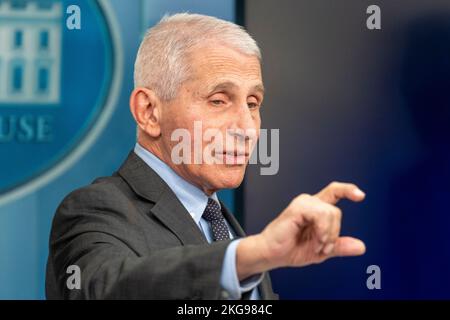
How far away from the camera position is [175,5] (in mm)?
2158

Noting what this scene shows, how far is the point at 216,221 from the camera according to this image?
64.6 inches

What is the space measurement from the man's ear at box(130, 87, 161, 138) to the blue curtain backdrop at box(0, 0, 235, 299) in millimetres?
438

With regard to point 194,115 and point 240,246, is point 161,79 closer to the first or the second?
point 194,115

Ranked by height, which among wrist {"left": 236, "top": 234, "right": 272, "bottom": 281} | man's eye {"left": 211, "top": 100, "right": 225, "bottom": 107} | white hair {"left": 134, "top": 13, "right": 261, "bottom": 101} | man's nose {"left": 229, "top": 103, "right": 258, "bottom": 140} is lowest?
wrist {"left": 236, "top": 234, "right": 272, "bottom": 281}

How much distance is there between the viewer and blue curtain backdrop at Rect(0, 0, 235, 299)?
2045 mm

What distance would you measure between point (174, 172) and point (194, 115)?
146 millimetres

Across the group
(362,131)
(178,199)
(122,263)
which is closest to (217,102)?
(178,199)

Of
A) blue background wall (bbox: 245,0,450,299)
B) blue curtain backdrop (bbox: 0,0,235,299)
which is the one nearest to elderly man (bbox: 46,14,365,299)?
blue curtain backdrop (bbox: 0,0,235,299)

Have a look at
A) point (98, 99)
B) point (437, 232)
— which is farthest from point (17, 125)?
point (437, 232)

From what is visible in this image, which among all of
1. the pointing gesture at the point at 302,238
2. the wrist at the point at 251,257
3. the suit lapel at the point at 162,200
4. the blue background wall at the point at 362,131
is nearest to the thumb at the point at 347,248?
the pointing gesture at the point at 302,238

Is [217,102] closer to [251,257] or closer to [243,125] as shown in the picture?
[243,125]

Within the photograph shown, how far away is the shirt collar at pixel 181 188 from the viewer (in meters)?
1.62

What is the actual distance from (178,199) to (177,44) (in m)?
0.34

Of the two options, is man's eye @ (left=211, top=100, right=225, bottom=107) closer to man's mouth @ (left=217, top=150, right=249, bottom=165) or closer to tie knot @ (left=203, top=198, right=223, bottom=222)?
man's mouth @ (left=217, top=150, right=249, bottom=165)
